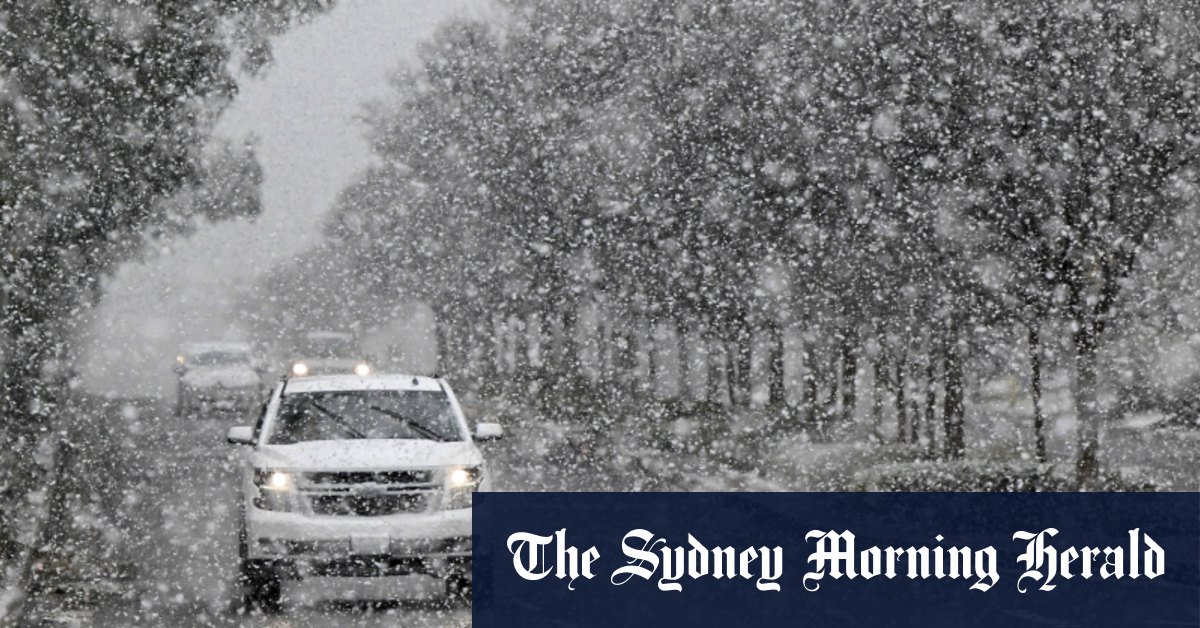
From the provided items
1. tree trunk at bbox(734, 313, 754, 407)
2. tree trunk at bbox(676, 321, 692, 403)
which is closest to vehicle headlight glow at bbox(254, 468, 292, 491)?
tree trunk at bbox(734, 313, 754, 407)

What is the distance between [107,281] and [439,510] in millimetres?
25971

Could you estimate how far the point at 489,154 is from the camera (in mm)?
30016

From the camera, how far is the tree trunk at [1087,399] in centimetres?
1537

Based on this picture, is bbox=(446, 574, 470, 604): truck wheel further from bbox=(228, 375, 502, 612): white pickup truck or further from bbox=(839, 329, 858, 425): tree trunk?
bbox=(839, 329, 858, 425): tree trunk

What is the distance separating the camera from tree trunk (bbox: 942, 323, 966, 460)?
19.2 meters

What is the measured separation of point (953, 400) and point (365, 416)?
10.6m

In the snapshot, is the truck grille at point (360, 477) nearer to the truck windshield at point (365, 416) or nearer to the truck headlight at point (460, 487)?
the truck headlight at point (460, 487)

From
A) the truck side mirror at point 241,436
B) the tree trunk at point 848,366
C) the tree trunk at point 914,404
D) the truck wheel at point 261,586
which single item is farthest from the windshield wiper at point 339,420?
the tree trunk at point 914,404

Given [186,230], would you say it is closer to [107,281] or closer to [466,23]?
[107,281]

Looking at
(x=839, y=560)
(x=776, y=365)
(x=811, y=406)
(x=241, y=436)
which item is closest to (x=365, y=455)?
(x=241, y=436)

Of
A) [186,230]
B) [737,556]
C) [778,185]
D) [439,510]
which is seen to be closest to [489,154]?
[186,230]

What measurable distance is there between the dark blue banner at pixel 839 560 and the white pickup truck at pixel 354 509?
0.24 metres

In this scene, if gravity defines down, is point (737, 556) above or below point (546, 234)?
below

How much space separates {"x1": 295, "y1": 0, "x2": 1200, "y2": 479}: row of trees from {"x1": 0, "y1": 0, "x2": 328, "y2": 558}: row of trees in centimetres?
605
